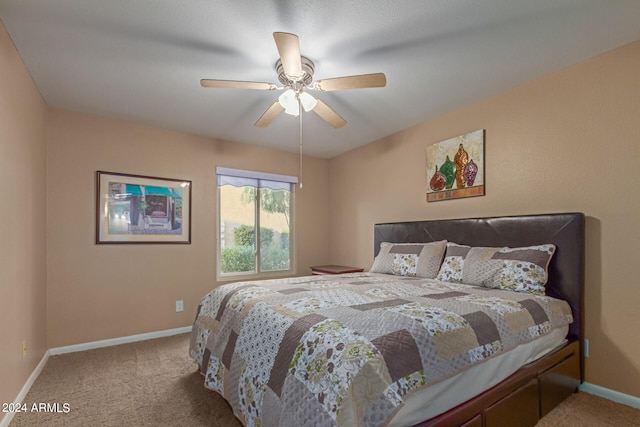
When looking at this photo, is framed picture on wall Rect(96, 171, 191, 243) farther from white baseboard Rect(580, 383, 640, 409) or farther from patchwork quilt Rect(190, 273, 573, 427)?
white baseboard Rect(580, 383, 640, 409)

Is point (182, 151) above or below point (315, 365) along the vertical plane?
above

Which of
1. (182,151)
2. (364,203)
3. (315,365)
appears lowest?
(315,365)

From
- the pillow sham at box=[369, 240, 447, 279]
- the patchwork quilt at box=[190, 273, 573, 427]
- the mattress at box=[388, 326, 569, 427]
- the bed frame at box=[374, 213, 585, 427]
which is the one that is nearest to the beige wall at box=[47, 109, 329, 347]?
the patchwork quilt at box=[190, 273, 573, 427]

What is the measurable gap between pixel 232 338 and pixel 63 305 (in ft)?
7.31

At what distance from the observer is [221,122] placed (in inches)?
133

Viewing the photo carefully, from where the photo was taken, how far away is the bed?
118cm

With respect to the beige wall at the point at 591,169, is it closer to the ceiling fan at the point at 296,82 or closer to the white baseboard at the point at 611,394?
the white baseboard at the point at 611,394

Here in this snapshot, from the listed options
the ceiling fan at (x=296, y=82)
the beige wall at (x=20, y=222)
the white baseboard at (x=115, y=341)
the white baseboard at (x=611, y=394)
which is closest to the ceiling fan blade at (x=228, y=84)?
the ceiling fan at (x=296, y=82)

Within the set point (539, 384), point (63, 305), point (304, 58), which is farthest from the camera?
point (63, 305)

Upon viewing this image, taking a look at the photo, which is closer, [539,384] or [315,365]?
[315,365]

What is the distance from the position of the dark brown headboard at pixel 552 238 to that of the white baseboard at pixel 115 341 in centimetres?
321

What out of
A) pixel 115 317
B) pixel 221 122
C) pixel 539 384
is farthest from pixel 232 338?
pixel 221 122

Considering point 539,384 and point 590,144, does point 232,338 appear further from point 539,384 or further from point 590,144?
point 590,144

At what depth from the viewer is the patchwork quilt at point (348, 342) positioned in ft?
3.73
